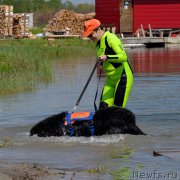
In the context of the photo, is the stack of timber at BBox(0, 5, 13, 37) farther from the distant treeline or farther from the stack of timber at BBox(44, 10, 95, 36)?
the distant treeline

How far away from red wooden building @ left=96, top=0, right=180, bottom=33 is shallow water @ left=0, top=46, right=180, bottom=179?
27.9 m

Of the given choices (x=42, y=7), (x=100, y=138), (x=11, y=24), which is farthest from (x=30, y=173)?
(x=42, y=7)

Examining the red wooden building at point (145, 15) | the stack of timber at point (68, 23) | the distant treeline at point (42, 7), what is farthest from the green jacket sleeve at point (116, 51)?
the distant treeline at point (42, 7)

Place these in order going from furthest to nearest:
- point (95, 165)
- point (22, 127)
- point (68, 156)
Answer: point (22, 127) < point (68, 156) < point (95, 165)

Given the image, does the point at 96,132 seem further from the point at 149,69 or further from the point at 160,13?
the point at 160,13

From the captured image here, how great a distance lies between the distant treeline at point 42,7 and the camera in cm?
9731

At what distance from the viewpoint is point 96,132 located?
436 inches

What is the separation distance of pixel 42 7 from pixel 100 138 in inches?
4048

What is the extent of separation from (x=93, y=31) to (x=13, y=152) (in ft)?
6.94

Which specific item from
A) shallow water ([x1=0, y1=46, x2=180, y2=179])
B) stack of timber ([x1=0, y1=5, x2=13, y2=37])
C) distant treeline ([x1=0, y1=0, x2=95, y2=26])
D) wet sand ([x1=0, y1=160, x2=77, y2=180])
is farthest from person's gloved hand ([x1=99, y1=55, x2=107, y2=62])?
distant treeline ([x1=0, y1=0, x2=95, y2=26])

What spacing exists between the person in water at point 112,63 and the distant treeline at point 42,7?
85.0 meters

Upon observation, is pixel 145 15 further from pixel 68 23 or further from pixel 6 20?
pixel 6 20

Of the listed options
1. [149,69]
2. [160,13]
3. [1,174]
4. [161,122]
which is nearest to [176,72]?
[149,69]

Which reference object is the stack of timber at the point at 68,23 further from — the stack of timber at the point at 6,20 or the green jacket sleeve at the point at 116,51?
the green jacket sleeve at the point at 116,51
